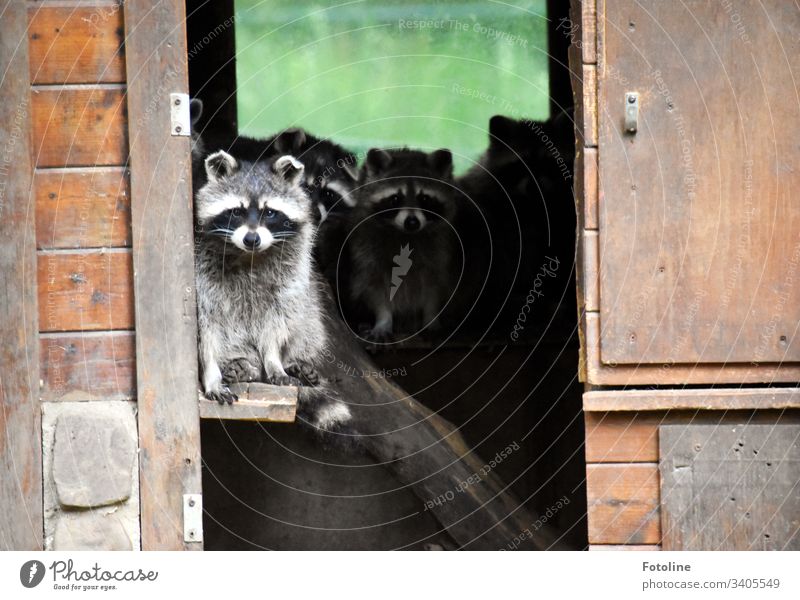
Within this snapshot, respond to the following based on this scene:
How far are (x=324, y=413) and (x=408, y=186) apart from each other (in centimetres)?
163

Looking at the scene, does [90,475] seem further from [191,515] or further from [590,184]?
[590,184]

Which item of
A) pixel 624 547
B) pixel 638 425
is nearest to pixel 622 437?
pixel 638 425

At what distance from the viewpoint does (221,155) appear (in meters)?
4.44

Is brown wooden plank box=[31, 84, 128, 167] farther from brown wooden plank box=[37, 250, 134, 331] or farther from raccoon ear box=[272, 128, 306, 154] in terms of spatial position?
raccoon ear box=[272, 128, 306, 154]

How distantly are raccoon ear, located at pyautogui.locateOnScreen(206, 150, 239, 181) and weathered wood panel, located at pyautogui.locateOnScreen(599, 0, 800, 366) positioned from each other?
1.71 metres

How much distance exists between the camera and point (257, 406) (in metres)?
3.96

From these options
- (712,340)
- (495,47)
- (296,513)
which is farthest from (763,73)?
(495,47)

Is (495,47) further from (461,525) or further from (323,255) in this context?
(461,525)

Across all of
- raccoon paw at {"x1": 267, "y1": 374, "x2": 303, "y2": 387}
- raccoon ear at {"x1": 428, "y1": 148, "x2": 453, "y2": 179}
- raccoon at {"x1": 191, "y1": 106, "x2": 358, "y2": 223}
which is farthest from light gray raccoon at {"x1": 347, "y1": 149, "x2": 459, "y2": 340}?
raccoon paw at {"x1": 267, "y1": 374, "x2": 303, "y2": 387}

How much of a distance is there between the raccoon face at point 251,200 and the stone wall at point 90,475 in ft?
3.28

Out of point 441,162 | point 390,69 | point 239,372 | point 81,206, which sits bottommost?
point 239,372

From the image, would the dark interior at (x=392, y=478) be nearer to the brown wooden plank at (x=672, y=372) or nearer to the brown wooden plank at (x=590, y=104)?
the brown wooden plank at (x=672, y=372)

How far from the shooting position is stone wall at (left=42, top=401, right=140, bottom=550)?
12.1ft

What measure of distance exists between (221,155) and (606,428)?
2.06 metres
